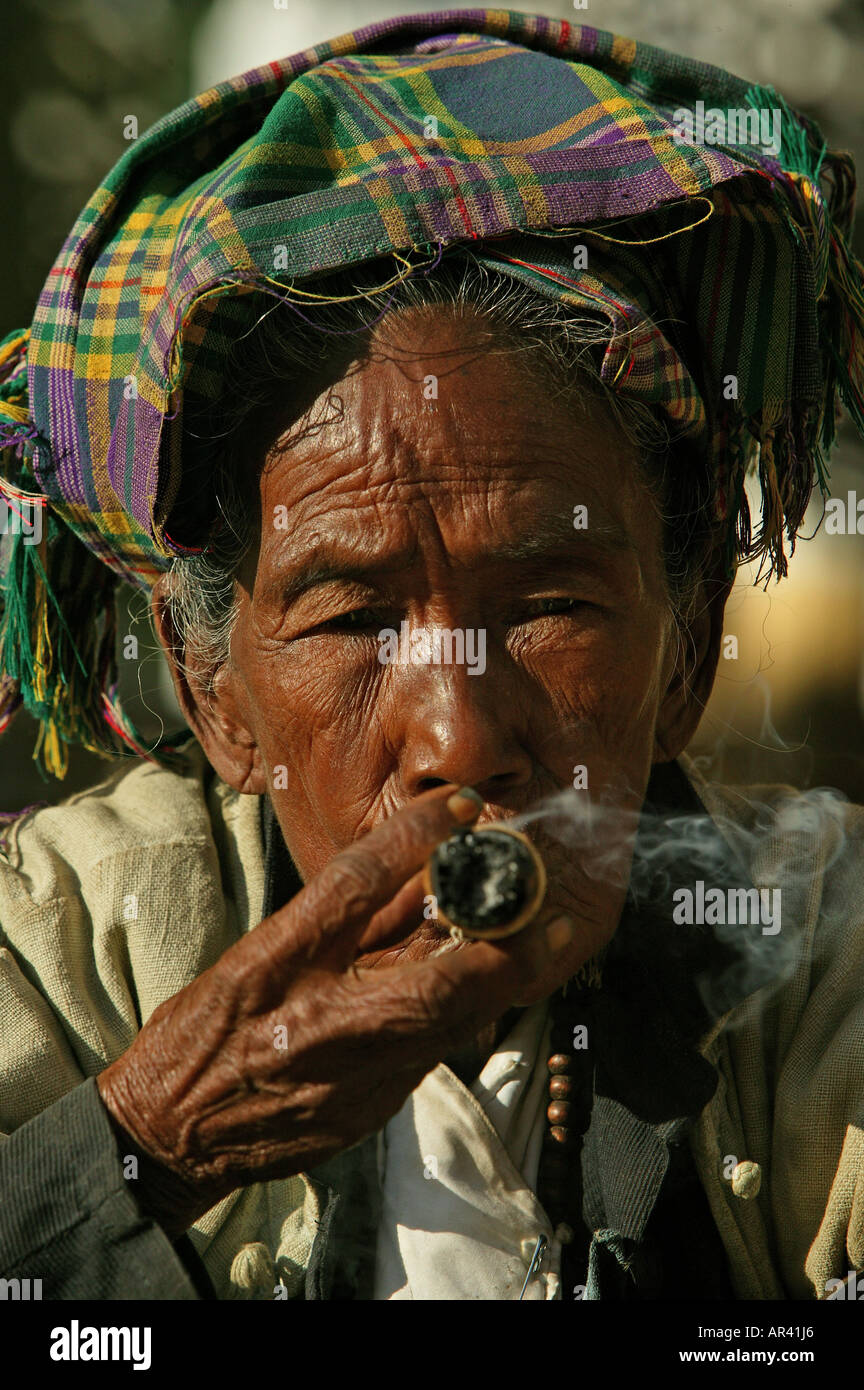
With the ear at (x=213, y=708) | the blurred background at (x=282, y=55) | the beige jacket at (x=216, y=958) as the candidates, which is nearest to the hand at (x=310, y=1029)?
the beige jacket at (x=216, y=958)

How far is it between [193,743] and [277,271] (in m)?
1.48

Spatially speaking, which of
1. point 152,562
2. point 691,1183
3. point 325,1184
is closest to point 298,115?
point 152,562

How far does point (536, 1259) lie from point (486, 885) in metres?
1.19

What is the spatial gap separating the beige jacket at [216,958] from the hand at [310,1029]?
642 mm

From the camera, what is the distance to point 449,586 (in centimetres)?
234

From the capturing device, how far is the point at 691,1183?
270 centimetres

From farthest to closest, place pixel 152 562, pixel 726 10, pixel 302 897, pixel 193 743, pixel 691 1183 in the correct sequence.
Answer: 1. pixel 726 10
2. pixel 193 743
3. pixel 152 562
4. pixel 691 1183
5. pixel 302 897

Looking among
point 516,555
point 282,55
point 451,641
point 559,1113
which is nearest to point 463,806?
point 451,641

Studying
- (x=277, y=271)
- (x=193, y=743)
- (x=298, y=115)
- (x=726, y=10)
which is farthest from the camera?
(x=726, y=10)

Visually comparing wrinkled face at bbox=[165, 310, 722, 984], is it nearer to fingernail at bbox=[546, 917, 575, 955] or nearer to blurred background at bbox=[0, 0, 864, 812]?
fingernail at bbox=[546, 917, 575, 955]

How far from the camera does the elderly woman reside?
91.1 inches

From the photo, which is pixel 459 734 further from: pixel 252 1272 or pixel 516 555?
pixel 252 1272

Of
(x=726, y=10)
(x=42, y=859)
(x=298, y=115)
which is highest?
(x=726, y=10)
